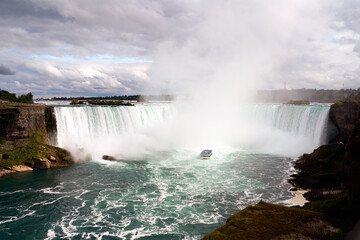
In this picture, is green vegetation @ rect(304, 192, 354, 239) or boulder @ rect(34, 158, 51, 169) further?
boulder @ rect(34, 158, 51, 169)

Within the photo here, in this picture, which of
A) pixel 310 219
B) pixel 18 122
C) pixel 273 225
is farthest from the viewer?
pixel 18 122

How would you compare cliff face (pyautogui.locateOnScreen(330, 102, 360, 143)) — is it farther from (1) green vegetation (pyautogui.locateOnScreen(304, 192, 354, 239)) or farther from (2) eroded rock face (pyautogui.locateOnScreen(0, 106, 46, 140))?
(2) eroded rock face (pyautogui.locateOnScreen(0, 106, 46, 140))

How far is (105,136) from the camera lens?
34688 millimetres

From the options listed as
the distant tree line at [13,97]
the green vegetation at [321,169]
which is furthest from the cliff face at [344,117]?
the distant tree line at [13,97]

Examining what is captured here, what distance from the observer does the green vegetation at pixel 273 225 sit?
905 cm

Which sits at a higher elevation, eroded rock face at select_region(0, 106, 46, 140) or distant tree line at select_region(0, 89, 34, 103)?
distant tree line at select_region(0, 89, 34, 103)

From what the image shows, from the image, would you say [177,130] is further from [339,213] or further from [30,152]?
[339,213]

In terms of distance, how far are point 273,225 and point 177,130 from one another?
36.2m

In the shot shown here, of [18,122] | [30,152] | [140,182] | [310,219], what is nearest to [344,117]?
[310,219]

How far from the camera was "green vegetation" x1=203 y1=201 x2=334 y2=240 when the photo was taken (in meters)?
9.05

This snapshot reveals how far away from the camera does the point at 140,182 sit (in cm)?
2217

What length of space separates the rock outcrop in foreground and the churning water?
160 centimetres

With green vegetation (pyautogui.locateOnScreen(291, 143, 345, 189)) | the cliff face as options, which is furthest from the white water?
green vegetation (pyautogui.locateOnScreen(291, 143, 345, 189))

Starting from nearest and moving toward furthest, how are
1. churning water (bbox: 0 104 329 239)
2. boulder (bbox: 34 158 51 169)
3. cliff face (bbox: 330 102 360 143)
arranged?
1. churning water (bbox: 0 104 329 239)
2. boulder (bbox: 34 158 51 169)
3. cliff face (bbox: 330 102 360 143)
